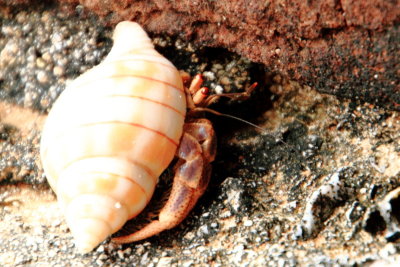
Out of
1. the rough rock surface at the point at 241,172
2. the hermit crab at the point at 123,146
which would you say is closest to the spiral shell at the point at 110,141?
the hermit crab at the point at 123,146

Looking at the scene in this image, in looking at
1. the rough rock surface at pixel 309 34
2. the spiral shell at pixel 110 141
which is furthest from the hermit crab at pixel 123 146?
the rough rock surface at pixel 309 34

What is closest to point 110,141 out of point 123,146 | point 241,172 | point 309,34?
point 123,146

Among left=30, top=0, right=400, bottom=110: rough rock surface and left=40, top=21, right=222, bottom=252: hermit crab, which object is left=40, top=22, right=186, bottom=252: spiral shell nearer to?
left=40, top=21, right=222, bottom=252: hermit crab

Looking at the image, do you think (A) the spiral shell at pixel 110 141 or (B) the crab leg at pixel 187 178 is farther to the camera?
(B) the crab leg at pixel 187 178

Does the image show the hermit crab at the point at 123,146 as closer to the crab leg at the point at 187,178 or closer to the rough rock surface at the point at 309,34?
the crab leg at the point at 187,178

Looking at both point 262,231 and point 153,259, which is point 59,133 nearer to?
point 153,259

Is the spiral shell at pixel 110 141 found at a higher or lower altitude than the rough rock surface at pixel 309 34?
lower
